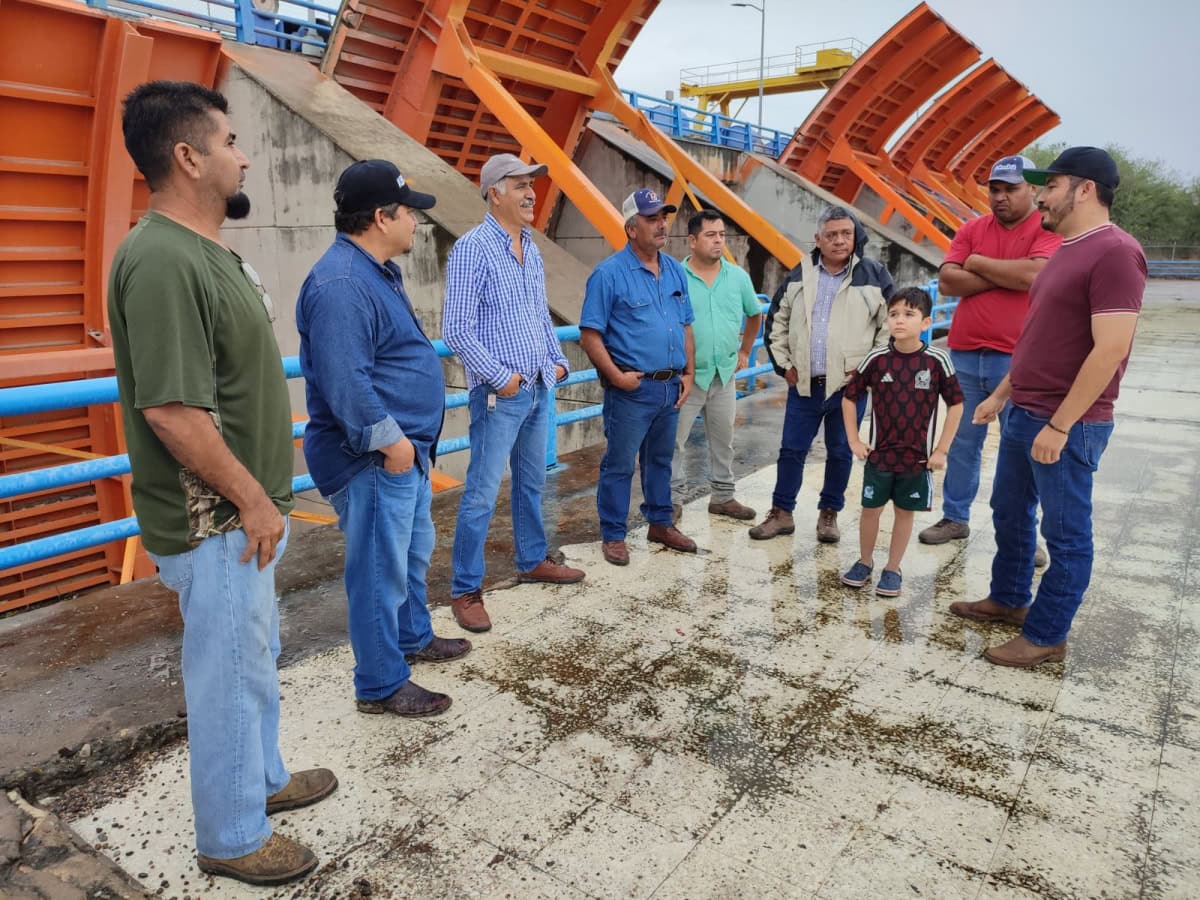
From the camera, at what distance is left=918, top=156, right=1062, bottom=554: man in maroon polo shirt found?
3.91 metres

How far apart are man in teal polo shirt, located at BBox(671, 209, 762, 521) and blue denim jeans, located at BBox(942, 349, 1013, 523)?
1.13 meters

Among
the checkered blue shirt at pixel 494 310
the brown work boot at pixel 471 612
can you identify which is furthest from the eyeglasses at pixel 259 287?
the brown work boot at pixel 471 612

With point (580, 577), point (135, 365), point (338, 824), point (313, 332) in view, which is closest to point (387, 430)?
point (313, 332)

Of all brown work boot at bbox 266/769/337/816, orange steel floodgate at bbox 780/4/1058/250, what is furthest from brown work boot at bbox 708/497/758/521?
orange steel floodgate at bbox 780/4/1058/250

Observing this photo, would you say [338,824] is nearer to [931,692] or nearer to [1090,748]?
[931,692]

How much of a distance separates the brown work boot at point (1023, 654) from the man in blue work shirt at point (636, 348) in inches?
63.5

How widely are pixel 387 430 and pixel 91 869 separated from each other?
133 centimetres

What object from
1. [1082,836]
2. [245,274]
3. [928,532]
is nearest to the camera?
[245,274]

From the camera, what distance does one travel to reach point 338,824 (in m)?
2.13

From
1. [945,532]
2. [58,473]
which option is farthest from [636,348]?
[58,473]

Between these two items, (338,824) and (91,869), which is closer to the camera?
(91,869)

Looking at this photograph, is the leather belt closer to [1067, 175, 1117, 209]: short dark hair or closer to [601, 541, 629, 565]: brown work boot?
[601, 541, 629, 565]: brown work boot

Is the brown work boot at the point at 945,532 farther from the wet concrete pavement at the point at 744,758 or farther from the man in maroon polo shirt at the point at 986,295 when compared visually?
the wet concrete pavement at the point at 744,758

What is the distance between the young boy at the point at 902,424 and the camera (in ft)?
11.8
